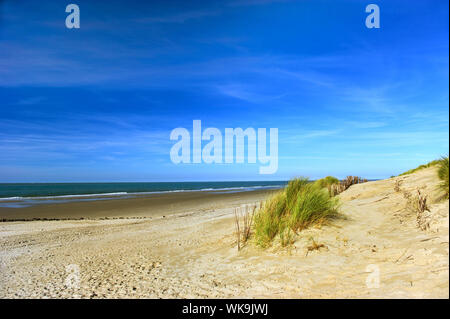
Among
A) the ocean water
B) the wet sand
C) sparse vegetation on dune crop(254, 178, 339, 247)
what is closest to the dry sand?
sparse vegetation on dune crop(254, 178, 339, 247)

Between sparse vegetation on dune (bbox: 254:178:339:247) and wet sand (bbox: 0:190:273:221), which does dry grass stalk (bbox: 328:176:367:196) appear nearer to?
wet sand (bbox: 0:190:273:221)

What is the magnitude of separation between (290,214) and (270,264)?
2.28 meters

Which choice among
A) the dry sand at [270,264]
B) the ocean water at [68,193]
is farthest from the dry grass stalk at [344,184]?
the dry sand at [270,264]

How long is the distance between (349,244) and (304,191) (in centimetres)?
237

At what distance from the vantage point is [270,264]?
5.63 metres

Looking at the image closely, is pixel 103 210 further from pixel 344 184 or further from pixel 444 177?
pixel 444 177

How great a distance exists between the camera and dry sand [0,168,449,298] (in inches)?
171

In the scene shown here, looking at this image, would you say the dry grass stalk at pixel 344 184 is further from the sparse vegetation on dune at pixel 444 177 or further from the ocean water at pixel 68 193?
the sparse vegetation on dune at pixel 444 177

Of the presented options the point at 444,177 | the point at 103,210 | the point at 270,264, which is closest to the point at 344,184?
the point at 444,177

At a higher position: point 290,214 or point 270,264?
point 290,214
